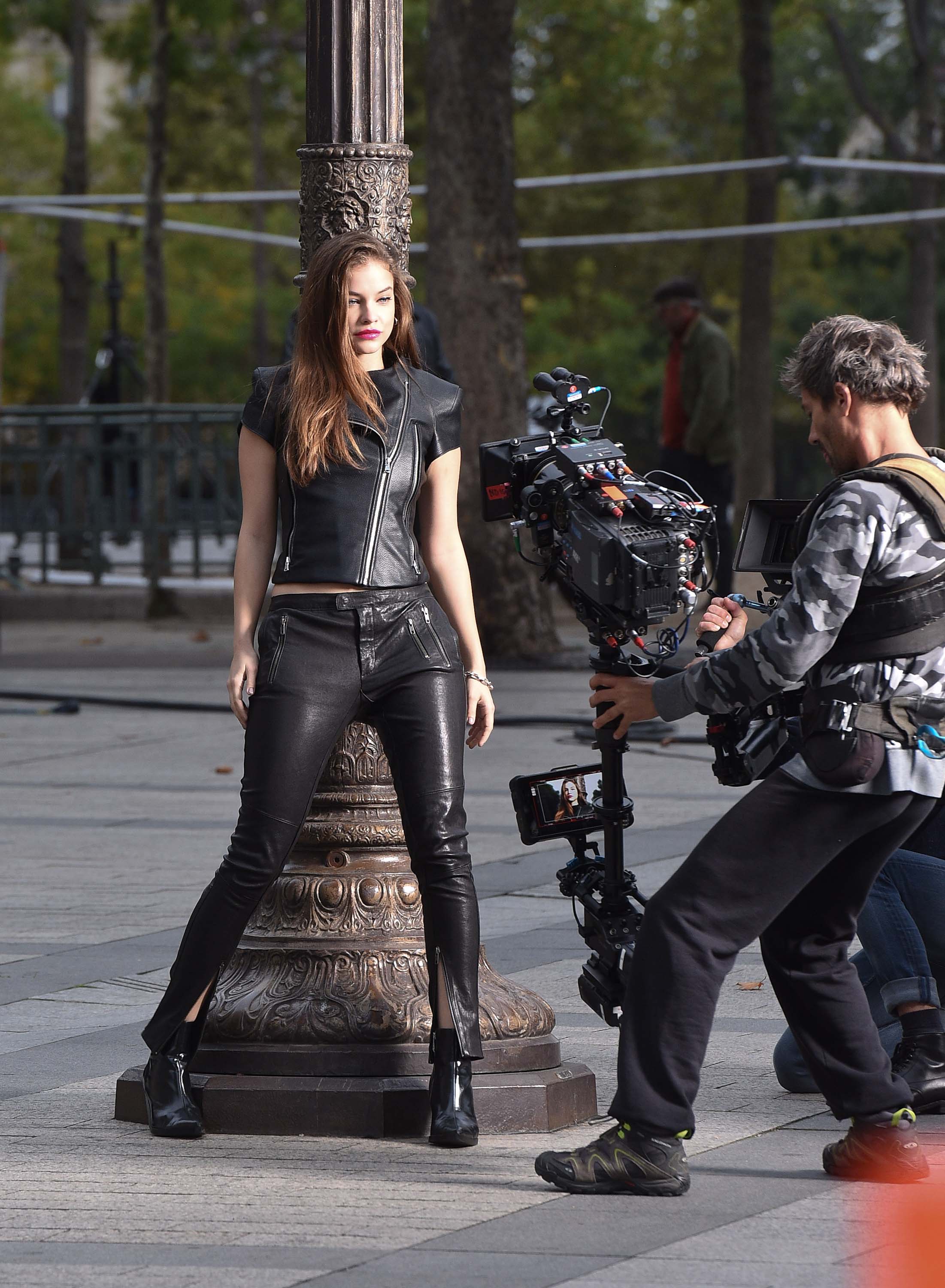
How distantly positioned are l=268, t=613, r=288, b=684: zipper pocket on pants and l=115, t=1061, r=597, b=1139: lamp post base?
0.89 m

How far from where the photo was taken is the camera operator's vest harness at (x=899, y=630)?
377cm

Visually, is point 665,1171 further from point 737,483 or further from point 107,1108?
point 737,483

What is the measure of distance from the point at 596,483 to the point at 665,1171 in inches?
53.3

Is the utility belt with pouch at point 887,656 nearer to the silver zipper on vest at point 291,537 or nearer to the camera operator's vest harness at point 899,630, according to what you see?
the camera operator's vest harness at point 899,630

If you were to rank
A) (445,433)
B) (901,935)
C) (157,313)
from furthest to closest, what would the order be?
(157,313)
(901,935)
(445,433)

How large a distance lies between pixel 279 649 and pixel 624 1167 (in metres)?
1.28

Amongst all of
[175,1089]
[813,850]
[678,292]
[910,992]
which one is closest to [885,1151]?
[813,850]

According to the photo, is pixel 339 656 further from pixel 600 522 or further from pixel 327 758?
pixel 600 522

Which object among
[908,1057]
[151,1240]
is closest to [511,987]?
[908,1057]

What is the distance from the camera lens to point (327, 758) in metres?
4.36

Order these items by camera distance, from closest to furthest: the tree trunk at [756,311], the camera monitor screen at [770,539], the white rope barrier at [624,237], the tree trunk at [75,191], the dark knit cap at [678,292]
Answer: the camera monitor screen at [770,539]
the dark knit cap at [678,292]
the white rope barrier at [624,237]
the tree trunk at [756,311]
the tree trunk at [75,191]

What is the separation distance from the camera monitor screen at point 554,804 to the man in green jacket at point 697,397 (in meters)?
9.03

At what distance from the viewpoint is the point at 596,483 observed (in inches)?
161

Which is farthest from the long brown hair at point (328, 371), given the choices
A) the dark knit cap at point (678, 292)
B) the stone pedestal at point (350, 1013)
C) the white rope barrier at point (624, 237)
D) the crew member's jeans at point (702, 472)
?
the white rope barrier at point (624, 237)
